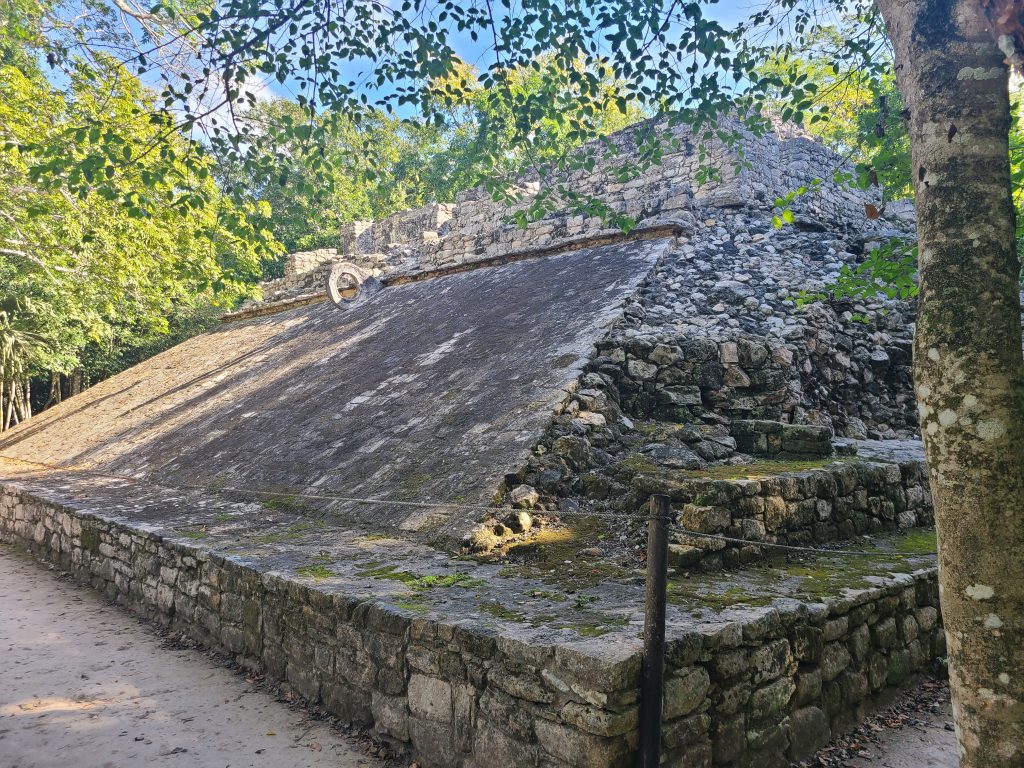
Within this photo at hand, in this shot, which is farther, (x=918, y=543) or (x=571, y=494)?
(x=918, y=543)

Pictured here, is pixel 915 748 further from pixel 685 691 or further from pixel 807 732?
pixel 685 691

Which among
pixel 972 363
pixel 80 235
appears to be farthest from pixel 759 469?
pixel 80 235

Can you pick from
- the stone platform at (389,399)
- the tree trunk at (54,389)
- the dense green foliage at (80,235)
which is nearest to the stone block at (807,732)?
the stone platform at (389,399)

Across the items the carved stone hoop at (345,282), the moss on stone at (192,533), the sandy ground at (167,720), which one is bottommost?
the sandy ground at (167,720)

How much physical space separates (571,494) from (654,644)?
2190 mm

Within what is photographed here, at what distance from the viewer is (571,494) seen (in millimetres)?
4715

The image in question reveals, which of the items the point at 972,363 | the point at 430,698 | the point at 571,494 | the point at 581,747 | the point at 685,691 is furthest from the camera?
the point at 571,494

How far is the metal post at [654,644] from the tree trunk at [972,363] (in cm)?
91

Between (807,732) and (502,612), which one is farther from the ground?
(502,612)

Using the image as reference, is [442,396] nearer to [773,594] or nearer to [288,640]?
[288,640]

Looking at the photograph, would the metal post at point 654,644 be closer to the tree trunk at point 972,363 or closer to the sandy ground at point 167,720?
the tree trunk at point 972,363

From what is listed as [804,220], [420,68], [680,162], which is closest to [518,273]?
[680,162]

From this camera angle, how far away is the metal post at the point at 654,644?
98.1 inches

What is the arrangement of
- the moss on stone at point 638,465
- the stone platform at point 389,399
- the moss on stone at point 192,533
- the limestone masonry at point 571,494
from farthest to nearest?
1. the stone platform at point 389,399
2. the moss on stone at point 192,533
3. the moss on stone at point 638,465
4. the limestone masonry at point 571,494
